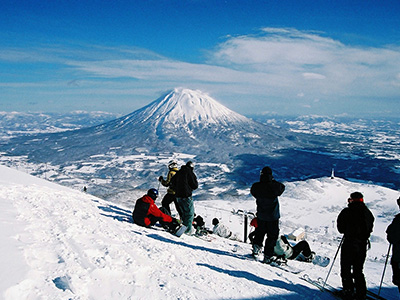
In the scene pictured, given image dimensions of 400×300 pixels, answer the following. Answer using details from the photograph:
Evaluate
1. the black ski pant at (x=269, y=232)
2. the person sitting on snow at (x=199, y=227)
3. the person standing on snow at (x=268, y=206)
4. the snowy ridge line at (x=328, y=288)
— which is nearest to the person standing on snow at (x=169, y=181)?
the person sitting on snow at (x=199, y=227)

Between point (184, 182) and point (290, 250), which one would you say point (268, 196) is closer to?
point (290, 250)

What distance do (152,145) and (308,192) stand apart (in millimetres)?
146001

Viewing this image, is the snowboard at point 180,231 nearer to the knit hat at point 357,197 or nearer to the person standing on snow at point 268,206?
the person standing on snow at point 268,206

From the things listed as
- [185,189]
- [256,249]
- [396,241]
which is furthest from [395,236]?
[185,189]

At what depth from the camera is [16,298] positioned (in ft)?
10.2

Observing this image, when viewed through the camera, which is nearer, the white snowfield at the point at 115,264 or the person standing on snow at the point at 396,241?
the white snowfield at the point at 115,264

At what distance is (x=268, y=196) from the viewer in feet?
19.7

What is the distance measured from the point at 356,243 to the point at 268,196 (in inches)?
71.8

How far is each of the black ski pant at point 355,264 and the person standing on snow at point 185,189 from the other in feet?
14.0

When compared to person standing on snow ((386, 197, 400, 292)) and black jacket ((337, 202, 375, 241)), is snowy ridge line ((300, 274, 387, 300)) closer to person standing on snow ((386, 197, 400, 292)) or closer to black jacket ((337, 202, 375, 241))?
person standing on snow ((386, 197, 400, 292))

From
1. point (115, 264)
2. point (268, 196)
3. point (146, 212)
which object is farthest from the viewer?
point (146, 212)

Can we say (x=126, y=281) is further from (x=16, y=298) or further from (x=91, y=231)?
(x=91, y=231)

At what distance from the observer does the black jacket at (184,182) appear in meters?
8.11

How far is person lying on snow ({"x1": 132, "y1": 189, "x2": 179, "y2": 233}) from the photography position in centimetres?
787
